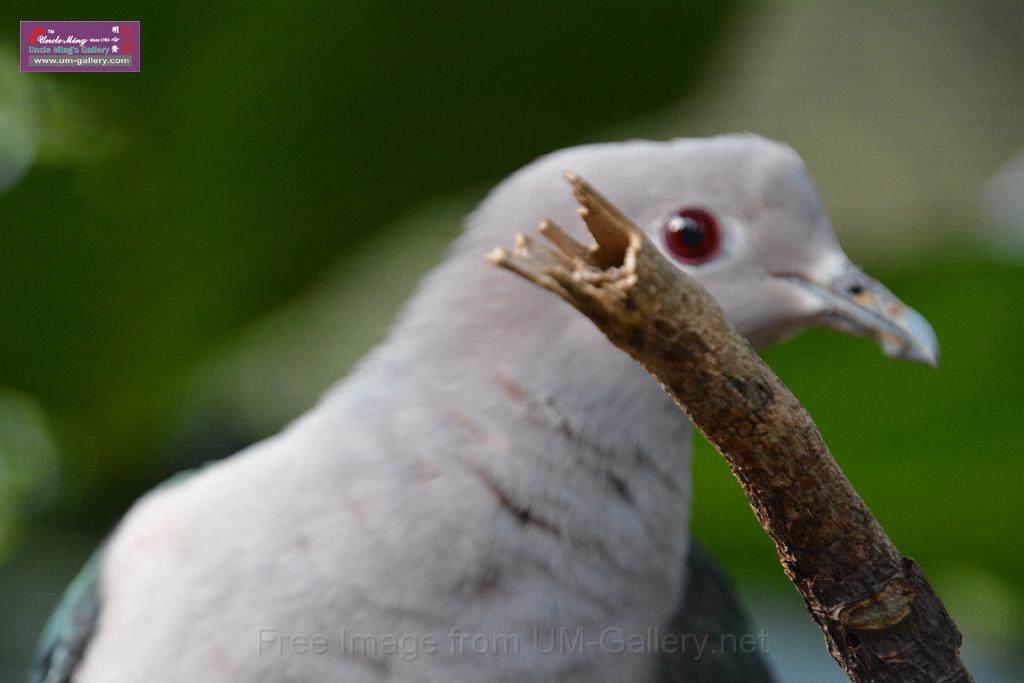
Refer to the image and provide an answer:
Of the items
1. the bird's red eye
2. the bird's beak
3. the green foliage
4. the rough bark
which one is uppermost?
the rough bark

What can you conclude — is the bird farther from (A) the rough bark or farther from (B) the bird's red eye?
(A) the rough bark

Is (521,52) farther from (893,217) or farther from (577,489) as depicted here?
(893,217)
